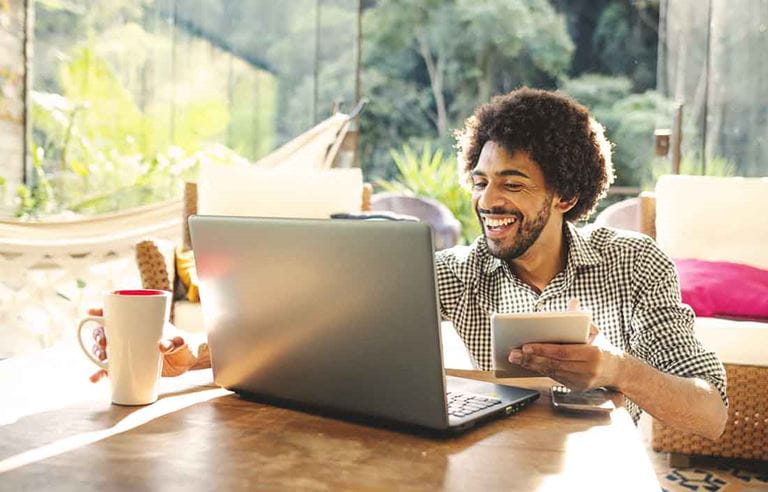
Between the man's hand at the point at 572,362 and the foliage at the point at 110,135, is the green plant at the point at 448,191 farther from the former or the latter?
the man's hand at the point at 572,362

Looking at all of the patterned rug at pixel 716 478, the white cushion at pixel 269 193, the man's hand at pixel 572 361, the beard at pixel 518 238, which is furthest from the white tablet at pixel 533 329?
the white cushion at pixel 269 193

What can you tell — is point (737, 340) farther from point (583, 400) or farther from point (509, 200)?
point (583, 400)

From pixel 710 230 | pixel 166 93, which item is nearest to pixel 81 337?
pixel 710 230

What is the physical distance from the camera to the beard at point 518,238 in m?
1.29

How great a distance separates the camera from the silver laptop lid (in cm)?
71

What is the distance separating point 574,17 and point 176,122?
5.67 m

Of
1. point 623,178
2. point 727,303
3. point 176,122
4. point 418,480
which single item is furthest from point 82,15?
point 623,178

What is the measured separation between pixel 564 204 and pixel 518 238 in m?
0.15

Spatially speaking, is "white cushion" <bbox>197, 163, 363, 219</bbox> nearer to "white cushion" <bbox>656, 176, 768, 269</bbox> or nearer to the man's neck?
"white cushion" <bbox>656, 176, 768, 269</bbox>

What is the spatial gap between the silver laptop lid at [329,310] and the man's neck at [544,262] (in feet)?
1.98

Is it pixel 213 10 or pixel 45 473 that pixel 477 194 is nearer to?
pixel 45 473

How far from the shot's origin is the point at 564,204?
1405 millimetres

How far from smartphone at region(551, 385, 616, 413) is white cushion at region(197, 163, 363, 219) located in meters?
1.86

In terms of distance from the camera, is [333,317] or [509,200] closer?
[333,317]
